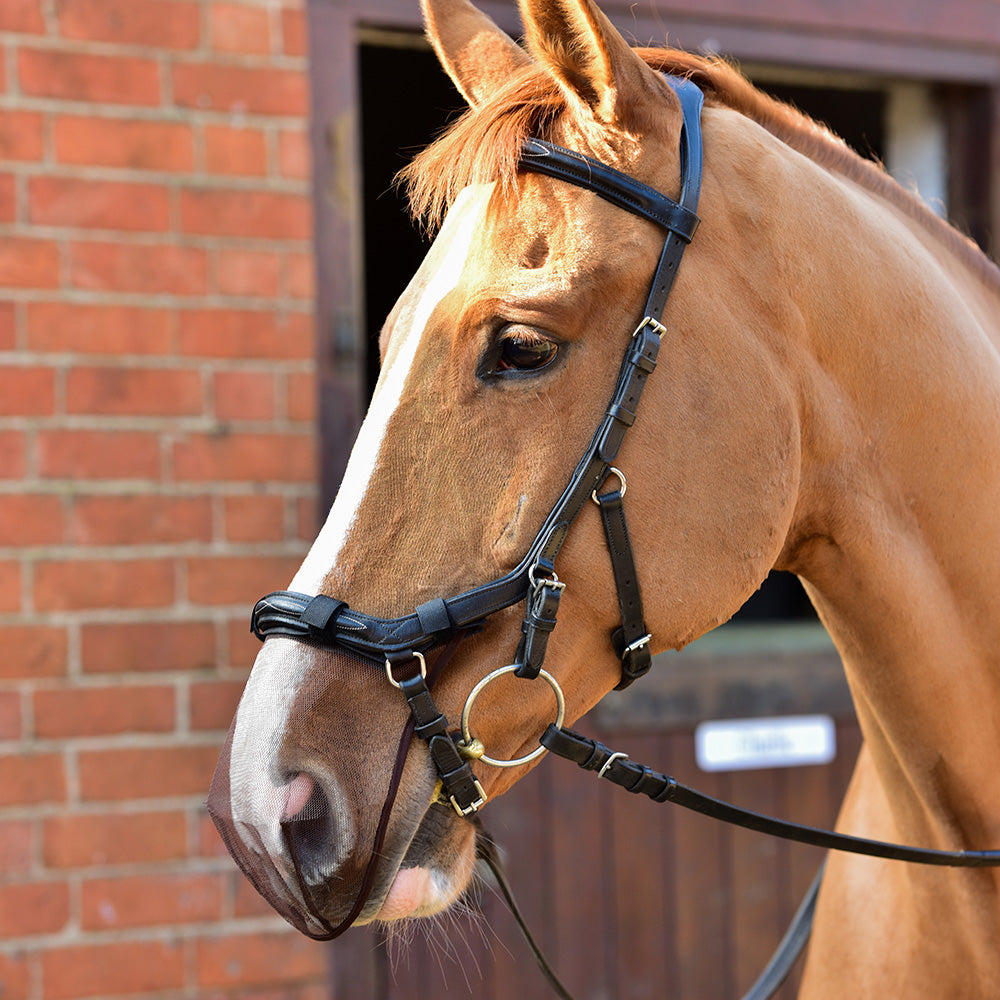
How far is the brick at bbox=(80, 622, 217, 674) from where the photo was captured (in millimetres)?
2248

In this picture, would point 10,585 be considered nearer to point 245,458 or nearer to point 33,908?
point 245,458

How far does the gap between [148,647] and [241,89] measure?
4.65ft

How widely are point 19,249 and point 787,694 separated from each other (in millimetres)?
2430

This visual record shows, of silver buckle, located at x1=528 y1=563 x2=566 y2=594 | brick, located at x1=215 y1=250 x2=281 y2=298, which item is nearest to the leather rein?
silver buckle, located at x1=528 y1=563 x2=566 y2=594

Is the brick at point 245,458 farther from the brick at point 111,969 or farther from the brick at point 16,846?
the brick at point 111,969

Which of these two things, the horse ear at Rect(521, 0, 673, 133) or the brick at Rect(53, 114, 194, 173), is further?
the brick at Rect(53, 114, 194, 173)

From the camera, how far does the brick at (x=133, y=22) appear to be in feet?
7.33

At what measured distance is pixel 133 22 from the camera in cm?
228

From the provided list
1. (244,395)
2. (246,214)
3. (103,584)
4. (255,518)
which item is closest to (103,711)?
(103,584)

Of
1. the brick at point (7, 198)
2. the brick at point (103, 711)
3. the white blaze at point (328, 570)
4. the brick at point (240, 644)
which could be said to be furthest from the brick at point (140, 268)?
the white blaze at point (328, 570)

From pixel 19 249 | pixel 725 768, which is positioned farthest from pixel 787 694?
pixel 19 249

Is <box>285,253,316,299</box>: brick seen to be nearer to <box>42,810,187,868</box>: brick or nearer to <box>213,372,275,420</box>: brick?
<box>213,372,275,420</box>: brick

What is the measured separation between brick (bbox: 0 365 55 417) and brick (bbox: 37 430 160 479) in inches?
2.5

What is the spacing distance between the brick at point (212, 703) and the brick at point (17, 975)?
644 mm
